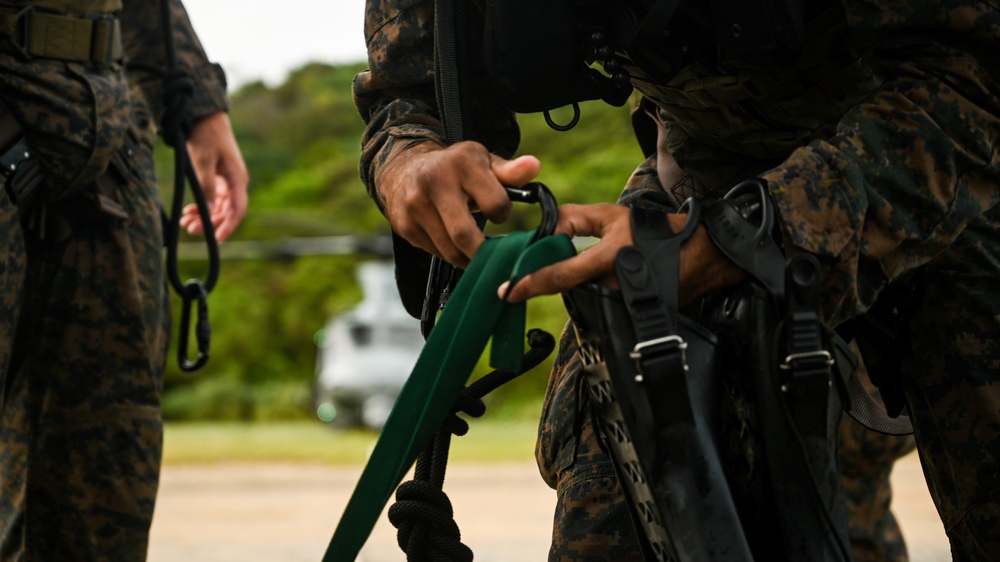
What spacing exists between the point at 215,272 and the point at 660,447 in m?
2.47

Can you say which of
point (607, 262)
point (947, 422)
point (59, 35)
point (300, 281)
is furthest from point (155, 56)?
point (300, 281)

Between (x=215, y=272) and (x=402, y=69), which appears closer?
(x=402, y=69)

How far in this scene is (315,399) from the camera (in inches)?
599

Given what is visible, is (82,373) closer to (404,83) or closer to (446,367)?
(404,83)

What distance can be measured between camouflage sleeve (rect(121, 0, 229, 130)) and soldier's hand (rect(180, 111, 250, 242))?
0.06 metres

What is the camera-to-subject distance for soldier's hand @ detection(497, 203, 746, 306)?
1.66 metres

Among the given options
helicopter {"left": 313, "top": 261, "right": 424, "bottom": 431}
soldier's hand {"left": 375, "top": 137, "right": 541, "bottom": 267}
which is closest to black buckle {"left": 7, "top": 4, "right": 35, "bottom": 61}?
soldier's hand {"left": 375, "top": 137, "right": 541, "bottom": 267}

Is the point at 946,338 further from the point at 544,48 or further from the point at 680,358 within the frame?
the point at 544,48

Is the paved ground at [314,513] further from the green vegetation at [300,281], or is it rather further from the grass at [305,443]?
the green vegetation at [300,281]

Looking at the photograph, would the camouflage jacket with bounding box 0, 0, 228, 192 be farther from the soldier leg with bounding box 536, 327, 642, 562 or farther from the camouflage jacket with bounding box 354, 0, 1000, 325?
the camouflage jacket with bounding box 354, 0, 1000, 325

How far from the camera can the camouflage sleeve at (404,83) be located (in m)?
2.25

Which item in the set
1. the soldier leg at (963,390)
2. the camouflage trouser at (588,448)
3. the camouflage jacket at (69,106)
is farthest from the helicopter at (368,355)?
the soldier leg at (963,390)

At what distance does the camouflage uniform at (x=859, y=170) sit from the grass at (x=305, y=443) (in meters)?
7.56

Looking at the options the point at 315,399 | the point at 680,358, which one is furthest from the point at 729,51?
the point at 315,399
